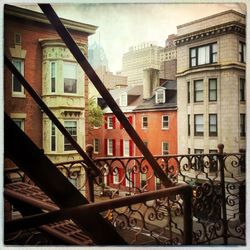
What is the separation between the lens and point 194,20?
83.2 inches

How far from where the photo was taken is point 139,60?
223cm

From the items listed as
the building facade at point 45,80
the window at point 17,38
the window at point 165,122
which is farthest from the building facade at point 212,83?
the window at point 17,38

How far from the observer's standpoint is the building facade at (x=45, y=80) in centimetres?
205

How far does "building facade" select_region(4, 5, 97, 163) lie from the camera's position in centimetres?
205

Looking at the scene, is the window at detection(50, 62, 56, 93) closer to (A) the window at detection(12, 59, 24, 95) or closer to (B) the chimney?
(A) the window at detection(12, 59, 24, 95)

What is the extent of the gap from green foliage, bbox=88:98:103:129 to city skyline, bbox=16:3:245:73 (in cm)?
36

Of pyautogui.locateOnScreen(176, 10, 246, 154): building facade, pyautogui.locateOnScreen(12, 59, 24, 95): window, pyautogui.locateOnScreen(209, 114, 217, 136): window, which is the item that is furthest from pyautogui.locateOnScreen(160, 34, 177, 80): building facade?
pyautogui.locateOnScreen(12, 59, 24, 95): window

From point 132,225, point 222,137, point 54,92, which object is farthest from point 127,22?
point 132,225

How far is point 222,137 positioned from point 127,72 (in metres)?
0.95

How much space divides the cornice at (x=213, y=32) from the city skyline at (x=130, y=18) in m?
0.10

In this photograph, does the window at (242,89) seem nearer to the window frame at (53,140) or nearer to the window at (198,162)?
the window at (198,162)

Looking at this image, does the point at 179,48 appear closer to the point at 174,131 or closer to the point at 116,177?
the point at 174,131

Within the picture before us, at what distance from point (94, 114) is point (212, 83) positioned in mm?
985

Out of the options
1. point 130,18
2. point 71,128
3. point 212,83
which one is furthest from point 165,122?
point 130,18
